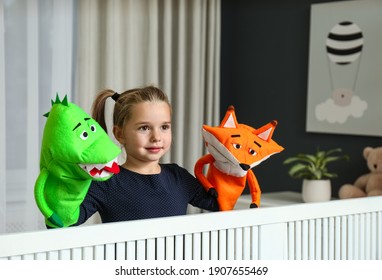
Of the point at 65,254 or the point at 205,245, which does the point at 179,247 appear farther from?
the point at 65,254

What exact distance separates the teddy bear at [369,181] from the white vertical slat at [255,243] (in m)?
1.59

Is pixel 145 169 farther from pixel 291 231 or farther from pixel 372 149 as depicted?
pixel 372 149

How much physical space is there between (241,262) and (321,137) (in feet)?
7.14

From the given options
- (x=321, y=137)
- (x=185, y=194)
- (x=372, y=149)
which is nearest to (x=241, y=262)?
(x=185, y=194)

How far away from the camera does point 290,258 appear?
148 cm

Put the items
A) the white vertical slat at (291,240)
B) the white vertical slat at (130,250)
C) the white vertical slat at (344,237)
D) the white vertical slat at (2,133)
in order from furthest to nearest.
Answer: the white vertical slat at (2,133) < the white vertical slat at (344,237) < the white vertical slat at (291,240) < the white vertical slat at (130,250)

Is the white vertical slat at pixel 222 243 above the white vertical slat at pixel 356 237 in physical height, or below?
above

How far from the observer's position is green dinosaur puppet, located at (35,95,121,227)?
4.30 ft

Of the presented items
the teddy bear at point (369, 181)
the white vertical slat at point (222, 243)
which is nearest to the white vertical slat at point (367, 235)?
the white vertical slat at point (222, 243)

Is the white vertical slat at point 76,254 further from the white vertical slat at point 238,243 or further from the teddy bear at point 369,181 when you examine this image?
the teddy bear at point 369,181

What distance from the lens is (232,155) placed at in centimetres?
155

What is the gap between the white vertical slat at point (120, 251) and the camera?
1207 mm

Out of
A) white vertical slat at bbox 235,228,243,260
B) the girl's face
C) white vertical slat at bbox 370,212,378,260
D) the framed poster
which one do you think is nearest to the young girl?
the girl's face

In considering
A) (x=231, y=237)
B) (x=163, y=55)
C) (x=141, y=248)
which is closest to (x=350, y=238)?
(x=231, y=237)
